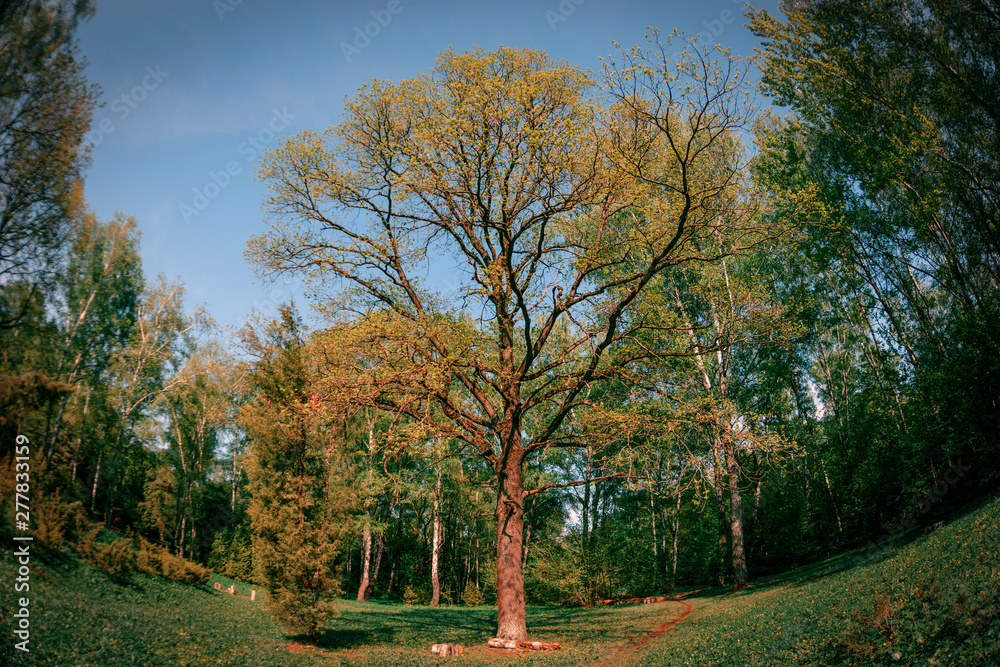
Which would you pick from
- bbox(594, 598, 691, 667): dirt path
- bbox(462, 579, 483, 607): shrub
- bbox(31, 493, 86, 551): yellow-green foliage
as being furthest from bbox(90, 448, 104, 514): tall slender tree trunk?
bbox(594, 598, 691, 667): dirt path

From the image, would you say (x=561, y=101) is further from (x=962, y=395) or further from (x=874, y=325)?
(x=874, y=325)

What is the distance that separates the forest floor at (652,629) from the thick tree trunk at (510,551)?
69 cm

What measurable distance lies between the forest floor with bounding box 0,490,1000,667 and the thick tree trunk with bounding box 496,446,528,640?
27.3 inches

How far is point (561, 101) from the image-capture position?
37.3 ft

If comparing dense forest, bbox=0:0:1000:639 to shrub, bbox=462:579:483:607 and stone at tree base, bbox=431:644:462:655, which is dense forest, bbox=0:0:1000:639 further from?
shrub, bbox=462:579:483:607

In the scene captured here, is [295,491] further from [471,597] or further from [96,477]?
[96,477]

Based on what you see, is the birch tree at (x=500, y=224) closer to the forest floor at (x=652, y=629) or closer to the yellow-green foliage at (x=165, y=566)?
the forest floor at (x=652, y=629)

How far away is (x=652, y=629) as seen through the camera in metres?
14.6

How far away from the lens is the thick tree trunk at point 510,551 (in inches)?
466

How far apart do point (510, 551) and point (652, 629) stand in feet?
20.0

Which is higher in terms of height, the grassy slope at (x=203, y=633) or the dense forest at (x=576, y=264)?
the dense forest at (x=576, y=264)

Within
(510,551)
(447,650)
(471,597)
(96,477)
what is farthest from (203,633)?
(96,477)

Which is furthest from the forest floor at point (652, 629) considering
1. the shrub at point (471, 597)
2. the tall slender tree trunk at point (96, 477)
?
the shrub at point (471, 597)

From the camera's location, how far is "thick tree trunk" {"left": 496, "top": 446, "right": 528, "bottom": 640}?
1184 centimetres
